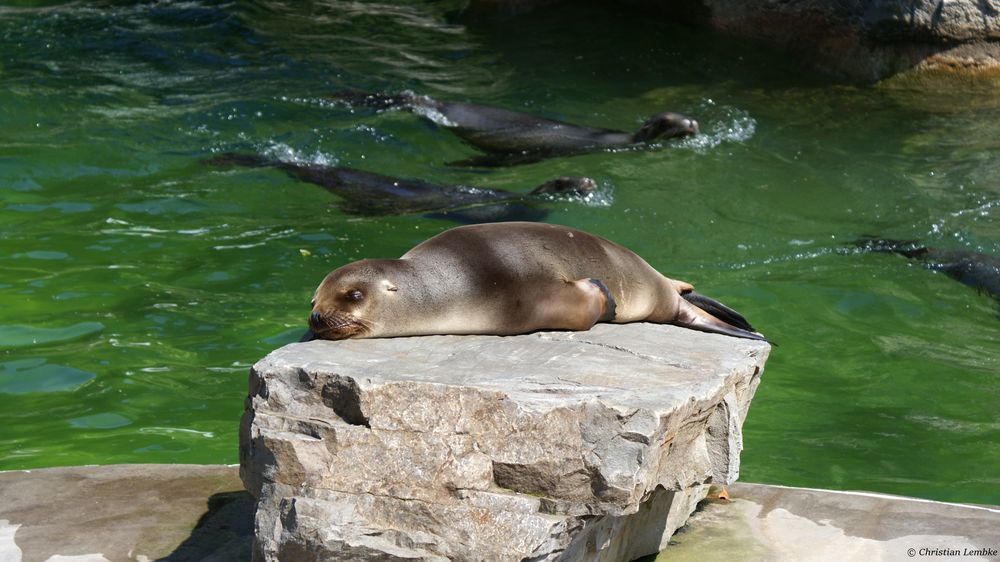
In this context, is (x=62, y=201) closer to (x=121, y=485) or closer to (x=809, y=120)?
(x=121, y=485)

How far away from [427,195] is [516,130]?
2.42 meters

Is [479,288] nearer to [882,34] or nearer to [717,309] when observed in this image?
[717,309]

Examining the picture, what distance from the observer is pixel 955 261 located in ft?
27.6

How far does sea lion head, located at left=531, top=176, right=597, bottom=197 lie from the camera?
30.3ft

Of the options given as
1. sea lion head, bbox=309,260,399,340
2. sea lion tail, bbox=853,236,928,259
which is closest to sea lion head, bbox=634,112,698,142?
sea lion tail, bbox=853,236,928,259

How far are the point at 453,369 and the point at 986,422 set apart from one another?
11.6 ft

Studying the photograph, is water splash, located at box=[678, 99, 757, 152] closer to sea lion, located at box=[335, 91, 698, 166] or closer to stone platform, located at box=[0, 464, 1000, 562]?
sea lion, located at box=[335, 91, 698, 166]

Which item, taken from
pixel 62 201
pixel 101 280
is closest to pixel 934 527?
pixel 101 280

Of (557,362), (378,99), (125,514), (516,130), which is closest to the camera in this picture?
(557,362)

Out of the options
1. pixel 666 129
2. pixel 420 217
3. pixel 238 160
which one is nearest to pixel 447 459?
pixel 420 217

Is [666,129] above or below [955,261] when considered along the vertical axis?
above

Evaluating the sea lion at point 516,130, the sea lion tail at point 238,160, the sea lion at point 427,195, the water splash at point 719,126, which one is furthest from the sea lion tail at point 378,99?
the water splash at point 719,126

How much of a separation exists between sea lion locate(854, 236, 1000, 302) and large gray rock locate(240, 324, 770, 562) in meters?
5.25

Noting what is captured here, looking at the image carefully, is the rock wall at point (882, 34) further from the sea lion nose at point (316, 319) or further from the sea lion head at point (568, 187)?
the sea lion nose at point (316, 319)
